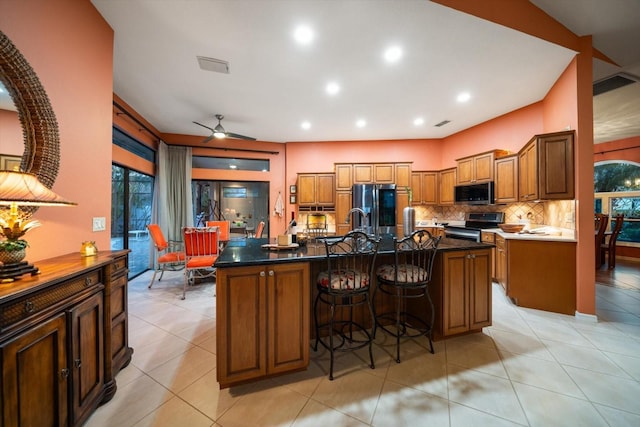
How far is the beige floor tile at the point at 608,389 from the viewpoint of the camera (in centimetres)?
148

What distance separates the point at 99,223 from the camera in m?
2.02

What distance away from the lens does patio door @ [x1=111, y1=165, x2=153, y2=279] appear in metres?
3.91

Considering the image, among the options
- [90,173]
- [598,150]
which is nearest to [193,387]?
[90,173]

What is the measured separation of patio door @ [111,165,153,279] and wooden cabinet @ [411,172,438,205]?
567cm

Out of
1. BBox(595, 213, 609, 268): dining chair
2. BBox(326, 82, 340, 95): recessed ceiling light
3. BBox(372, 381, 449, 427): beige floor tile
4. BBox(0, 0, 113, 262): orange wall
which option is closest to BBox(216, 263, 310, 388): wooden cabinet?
BBox(372, 381, 449, 427): beige floor tile

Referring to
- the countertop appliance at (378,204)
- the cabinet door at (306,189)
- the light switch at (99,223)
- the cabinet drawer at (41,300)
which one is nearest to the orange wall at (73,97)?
the light switch at (99,223)

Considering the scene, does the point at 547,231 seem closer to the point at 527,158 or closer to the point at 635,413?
the point at 527,158

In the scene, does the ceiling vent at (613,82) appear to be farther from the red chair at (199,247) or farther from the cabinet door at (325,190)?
the red chair at (199,247)

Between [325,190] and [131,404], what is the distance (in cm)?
463

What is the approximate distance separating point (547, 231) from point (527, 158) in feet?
3.53

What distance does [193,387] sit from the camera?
1646 mm

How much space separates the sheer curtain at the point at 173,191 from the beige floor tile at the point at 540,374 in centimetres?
568

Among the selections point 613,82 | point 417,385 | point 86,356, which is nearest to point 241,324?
point 86,356

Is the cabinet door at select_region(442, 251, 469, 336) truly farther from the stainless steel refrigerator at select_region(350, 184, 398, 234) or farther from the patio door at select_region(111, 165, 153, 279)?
the patio door at select_region(111, 165, 153, 279)
